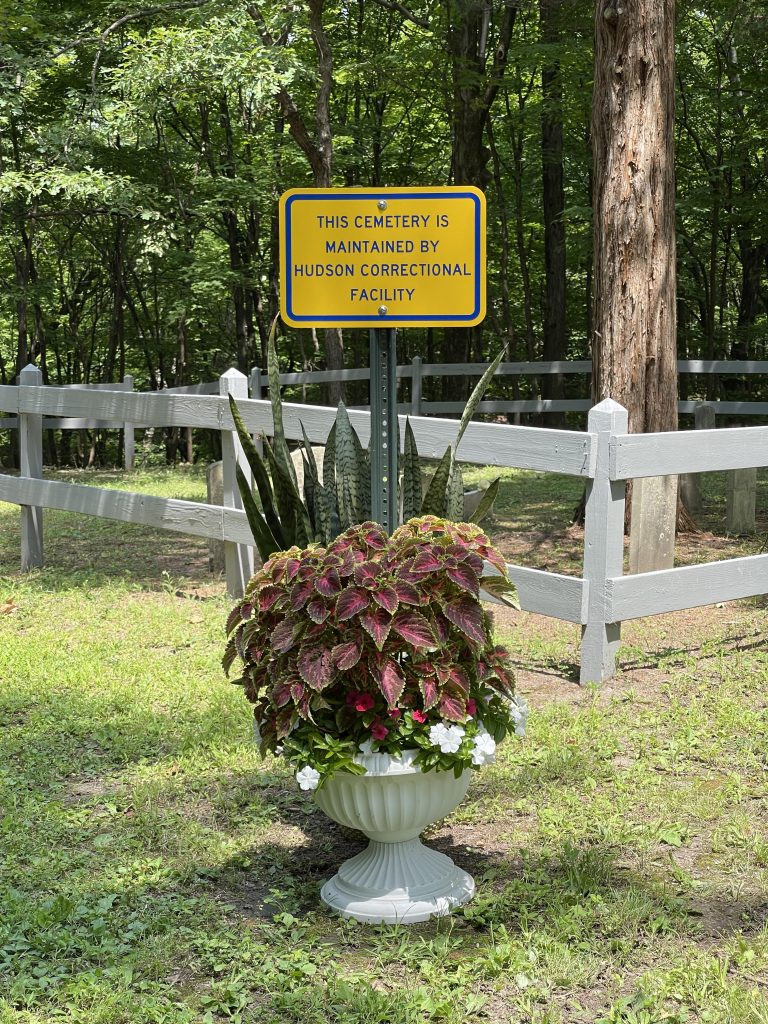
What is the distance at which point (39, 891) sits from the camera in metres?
3.59

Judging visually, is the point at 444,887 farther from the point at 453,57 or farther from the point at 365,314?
the point at 453,57

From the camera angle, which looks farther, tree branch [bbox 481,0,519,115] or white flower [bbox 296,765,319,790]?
tree branch [bbox 481,0,519,115]

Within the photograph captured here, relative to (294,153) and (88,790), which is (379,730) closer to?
(88,790)

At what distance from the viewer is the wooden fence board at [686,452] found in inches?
209

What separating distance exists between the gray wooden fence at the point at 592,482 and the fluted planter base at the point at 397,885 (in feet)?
6.96

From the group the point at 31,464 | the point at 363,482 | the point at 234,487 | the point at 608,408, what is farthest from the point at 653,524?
the point at 31,464

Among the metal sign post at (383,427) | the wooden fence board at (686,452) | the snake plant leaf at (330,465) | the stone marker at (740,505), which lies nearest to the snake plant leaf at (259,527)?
the snake plant leaf at (330,465)

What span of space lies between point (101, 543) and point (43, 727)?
16.4 ft

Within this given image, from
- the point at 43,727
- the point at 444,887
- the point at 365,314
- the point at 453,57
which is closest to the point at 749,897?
the point at 444,887

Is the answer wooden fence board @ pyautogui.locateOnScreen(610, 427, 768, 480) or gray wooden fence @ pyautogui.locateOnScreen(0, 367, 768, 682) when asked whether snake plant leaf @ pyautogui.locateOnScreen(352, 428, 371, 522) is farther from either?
wooden fence board @ pyautogui.locateOnScreen(610, 427, 768, 480)

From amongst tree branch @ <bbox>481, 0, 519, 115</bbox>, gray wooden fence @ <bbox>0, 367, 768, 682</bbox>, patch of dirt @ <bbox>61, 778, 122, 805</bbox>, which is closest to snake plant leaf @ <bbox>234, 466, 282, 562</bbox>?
patch of dirt @ <bbox>61, 778, 122, 805</bbox>

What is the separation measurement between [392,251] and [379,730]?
150 centimetres

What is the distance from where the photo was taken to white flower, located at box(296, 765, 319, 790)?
127 inches

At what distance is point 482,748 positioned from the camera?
3.35 metres
